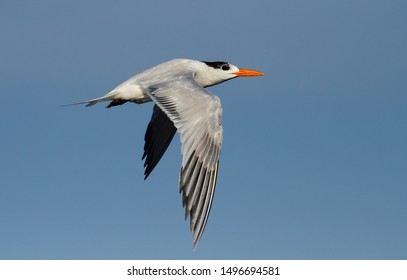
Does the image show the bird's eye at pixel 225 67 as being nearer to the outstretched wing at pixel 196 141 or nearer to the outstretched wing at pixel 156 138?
the outstretched wing at pixel 156 138

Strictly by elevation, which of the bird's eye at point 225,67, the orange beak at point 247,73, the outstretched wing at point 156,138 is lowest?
the outstretched wing at point 156,138

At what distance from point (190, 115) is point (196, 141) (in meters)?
0.52

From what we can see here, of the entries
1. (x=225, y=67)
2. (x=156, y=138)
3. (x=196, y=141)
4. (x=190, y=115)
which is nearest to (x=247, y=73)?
(x=225, y=67)

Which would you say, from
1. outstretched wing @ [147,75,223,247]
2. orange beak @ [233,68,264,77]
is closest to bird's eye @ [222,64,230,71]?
orange beak @ [233,68,264,77]

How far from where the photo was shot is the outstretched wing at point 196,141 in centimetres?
1032

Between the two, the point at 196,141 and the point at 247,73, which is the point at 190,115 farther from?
the point at 247,73

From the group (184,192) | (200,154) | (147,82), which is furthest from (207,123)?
(147,82)

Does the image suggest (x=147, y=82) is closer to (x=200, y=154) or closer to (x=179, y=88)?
(x=179, y=88)

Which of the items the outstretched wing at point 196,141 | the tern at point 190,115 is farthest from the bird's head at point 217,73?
the outstretched wing at point 196,141

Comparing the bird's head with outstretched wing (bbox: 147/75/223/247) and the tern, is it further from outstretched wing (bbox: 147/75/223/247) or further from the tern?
outstretched wing (bbox: 147/75/223/247)
